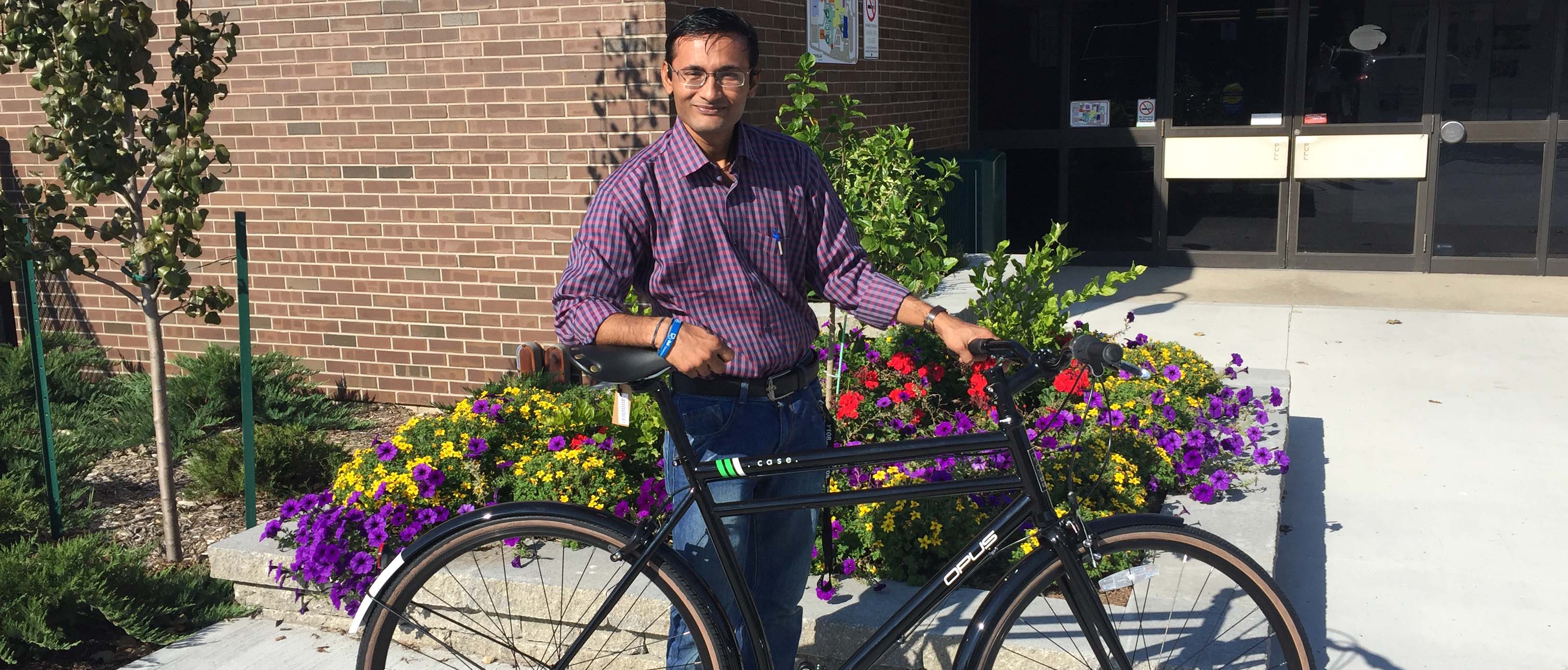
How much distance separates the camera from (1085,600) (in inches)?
104

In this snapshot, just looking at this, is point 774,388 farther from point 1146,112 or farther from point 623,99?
point 1146,112

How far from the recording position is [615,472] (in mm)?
4172

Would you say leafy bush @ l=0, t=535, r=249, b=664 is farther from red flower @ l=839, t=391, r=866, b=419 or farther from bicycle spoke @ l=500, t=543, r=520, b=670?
red flower @ l=839, t=391, r=866, b=419

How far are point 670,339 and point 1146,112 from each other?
9142 mm

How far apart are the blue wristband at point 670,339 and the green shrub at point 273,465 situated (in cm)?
327

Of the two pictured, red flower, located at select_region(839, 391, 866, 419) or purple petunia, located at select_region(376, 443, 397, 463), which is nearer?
purple petunia, located at select_region(376, 443, 397, 463)

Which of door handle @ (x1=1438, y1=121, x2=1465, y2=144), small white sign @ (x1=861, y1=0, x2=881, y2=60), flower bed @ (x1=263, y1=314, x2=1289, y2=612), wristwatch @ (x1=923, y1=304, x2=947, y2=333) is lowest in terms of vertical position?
flower bed @ (x1=263, y1=314, x2=1289, y2=612)

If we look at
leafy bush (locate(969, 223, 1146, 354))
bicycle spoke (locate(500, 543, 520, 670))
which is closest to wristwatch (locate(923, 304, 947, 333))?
bicycle spoke (locate(500, 543, 520, 670))

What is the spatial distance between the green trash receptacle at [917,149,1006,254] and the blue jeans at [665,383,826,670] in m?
6.50

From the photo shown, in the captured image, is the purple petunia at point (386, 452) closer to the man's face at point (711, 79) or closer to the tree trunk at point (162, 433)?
the tree trunk at point (162, 433)

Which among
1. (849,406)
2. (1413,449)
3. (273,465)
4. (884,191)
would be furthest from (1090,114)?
(273,465)

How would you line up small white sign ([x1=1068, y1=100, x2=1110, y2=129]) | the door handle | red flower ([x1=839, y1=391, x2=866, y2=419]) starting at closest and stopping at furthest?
red flower ([x1=839, y1=391, x2=866, y2=419]) → the door handle → small white sign ([x1=1068, y1=100, x2=1110, y2=129])

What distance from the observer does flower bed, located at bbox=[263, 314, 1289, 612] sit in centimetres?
379

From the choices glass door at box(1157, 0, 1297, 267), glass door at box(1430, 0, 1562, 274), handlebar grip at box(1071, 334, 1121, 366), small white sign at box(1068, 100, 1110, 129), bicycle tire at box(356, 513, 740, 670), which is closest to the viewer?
handlebar grip at box(1071, 334, 1121, 366)
